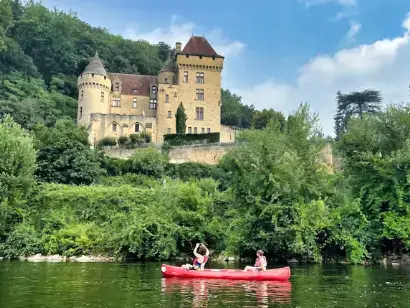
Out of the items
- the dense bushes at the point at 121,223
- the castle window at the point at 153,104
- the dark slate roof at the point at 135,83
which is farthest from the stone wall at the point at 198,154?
the dense bushes at the point at 121,223

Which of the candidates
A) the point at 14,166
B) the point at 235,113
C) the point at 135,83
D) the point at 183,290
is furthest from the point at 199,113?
the point at 183,290

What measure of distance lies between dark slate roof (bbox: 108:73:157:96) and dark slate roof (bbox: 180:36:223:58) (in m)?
6.57

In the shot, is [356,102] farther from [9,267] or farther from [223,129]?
[9,267]

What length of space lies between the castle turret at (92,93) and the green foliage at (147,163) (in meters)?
15.7

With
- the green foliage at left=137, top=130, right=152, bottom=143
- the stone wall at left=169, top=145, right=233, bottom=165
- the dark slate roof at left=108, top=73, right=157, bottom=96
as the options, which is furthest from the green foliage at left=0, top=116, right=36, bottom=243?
the dark slate roof at left=108, top=73, right=157, bottom=96

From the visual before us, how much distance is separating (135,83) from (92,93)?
684cm

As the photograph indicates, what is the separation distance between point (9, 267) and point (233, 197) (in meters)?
12.0

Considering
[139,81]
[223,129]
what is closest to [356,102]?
[223,129]

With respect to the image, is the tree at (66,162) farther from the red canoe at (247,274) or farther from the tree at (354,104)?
the tree at (354,104)

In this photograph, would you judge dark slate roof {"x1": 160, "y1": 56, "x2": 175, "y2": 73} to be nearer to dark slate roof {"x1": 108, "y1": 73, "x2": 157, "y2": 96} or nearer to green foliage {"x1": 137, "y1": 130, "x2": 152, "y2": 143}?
dark slate roof {"x1": 108, "y1": 73, "x2": 157, "y2": 96}

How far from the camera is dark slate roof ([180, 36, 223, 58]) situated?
Answer: 210 feet

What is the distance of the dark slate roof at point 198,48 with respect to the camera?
2516 inches

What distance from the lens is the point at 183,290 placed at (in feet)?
53.1

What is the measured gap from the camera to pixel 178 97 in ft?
209
